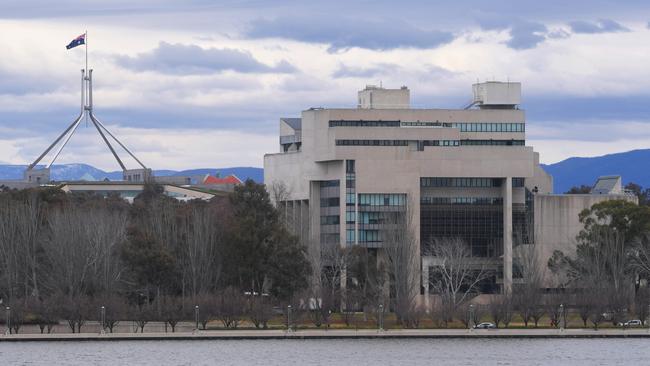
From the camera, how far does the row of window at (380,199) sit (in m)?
137

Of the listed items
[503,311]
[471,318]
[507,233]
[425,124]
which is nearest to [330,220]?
[425,124]

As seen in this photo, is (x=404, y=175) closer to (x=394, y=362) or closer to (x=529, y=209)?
(x=529, y=209)

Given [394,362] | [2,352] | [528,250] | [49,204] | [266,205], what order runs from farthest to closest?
[49,204] → [528,250] → [266,205] → [2,352] → [394,362]

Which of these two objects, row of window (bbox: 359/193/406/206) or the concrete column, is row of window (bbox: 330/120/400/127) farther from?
the concrete column

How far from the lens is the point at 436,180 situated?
456 feet

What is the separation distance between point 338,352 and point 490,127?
50.6 meters

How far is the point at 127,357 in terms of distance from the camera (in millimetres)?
91312

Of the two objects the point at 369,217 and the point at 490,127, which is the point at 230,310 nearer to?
the point at 369,217

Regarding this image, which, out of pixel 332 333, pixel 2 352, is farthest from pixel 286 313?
pixel 2 352

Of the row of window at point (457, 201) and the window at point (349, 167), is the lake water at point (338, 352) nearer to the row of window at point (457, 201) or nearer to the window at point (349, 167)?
the window at point (349, 167)

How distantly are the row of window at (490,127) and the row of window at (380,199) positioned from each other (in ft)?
27.9

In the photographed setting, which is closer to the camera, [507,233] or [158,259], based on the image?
[158,259]

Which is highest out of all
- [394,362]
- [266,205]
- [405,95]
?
[405,95]

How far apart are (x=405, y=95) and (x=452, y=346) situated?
4863cm
